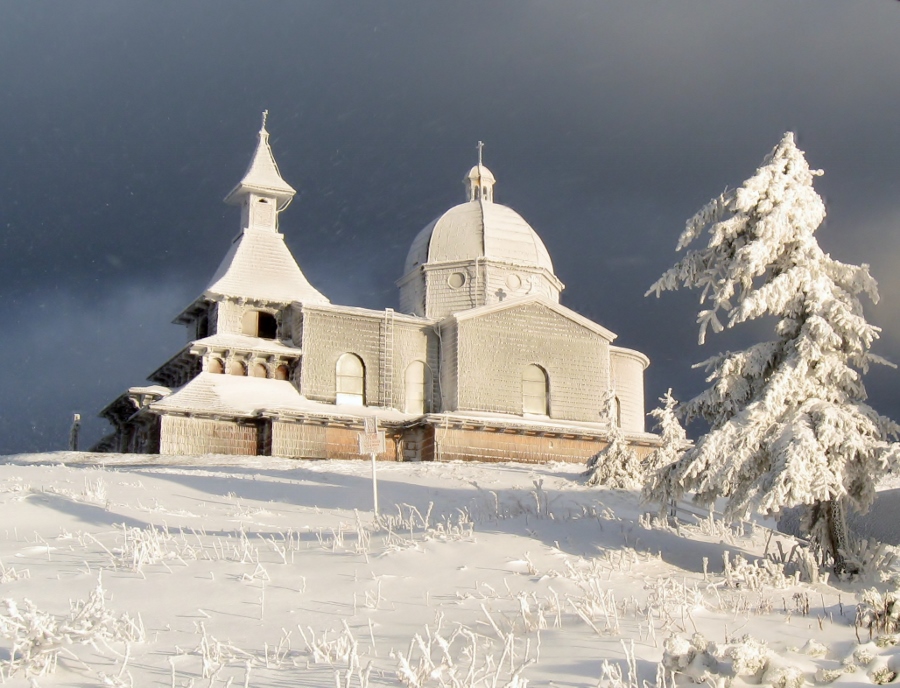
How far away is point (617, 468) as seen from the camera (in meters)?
23.6

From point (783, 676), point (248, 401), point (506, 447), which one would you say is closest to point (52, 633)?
point (783, 676)

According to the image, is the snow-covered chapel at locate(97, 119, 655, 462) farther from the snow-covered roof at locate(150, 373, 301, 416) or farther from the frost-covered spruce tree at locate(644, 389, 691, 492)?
the frost-covered spruce tree at locate(644, 389, 691, 492)

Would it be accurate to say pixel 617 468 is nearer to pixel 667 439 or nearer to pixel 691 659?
pixel 667 439

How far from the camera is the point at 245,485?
21.6 metres

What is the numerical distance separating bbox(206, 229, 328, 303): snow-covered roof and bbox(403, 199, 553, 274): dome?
5.47m

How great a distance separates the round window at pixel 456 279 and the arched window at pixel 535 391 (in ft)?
17.8

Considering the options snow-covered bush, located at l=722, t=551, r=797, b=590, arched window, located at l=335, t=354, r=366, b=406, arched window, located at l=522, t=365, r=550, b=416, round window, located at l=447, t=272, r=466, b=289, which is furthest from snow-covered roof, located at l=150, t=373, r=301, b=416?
snow-covered bush, located at l=722, t=551, r=797, b=590

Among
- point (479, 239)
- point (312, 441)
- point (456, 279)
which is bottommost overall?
point (312, 441)

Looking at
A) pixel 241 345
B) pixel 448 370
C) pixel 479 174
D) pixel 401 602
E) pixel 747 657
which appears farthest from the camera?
pixel 479 174

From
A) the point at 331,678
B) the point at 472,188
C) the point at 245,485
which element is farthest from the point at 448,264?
the point at 331,678

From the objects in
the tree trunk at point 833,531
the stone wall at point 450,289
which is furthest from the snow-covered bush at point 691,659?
the stone wall at point 450,289

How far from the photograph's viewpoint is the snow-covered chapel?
33.4 meters

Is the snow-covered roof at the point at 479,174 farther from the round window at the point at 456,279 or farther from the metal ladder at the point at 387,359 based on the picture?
the metal ladder at the point at 387,359

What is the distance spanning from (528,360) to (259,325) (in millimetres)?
10031
